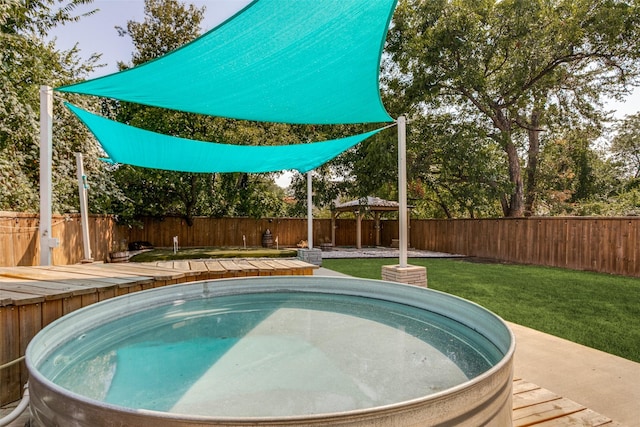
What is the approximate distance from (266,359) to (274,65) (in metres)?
2.52

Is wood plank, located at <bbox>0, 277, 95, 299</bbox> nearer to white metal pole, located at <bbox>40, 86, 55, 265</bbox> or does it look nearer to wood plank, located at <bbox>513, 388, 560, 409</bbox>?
white metal pole, located at <bbox>40, 86, 55, 265</bbox>

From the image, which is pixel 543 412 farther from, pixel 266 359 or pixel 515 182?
pixel 515 182

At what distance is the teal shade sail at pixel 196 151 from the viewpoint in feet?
16.6

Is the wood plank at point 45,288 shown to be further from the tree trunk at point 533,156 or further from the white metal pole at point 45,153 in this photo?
the tree trunk at point 533,156

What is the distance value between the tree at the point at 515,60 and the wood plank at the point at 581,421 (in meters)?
10.6

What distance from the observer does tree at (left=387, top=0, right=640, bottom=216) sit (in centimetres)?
1010

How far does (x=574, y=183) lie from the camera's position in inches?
668

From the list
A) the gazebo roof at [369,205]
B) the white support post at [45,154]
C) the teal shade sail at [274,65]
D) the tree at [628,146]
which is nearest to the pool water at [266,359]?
the white support post at [45,154]

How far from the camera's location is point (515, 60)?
34.8ft

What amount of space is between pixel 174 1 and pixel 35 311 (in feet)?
48.2

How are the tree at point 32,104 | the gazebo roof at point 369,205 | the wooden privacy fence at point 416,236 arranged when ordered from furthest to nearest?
the gazebo roof at point 369,205
the wooden privacy fence at point 416,236
the tree at point 32,104

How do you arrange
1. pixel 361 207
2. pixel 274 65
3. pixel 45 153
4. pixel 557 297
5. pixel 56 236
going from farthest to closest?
1. pixel 361 207
2. pixel 56 236
3. pixel 557 297
4. pixel 45 153
5. pixel 274 65

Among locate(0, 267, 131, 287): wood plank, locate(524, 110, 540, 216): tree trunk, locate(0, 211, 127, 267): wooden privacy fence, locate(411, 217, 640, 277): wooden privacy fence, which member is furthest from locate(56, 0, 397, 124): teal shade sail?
locate(524, 110, 540, 216): tree trunk

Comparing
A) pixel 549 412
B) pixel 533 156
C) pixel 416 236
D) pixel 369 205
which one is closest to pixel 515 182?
pixel 533 156
